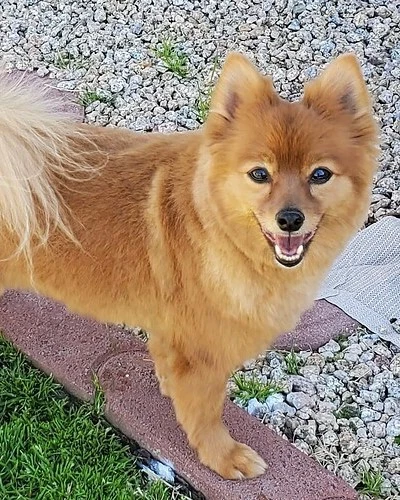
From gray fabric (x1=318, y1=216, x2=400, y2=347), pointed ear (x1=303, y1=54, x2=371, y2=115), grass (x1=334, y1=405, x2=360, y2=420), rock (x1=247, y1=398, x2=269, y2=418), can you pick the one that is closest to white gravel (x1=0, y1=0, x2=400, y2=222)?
gray fabric (x1=318, y1=216, x2=400, y2=347)

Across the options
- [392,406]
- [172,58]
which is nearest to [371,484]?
[392,406]

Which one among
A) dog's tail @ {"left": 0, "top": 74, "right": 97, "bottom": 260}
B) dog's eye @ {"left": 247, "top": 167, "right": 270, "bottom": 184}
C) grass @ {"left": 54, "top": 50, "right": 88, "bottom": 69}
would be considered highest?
dog's eye @ {"left": 247, "top": 167, "right": 270, "bottom": 184}

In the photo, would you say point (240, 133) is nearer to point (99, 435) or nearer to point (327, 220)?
point (327, 220)

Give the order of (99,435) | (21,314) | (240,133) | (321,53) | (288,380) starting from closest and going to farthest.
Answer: (240,133) < (99,435) < (288,380) < (21,314) < (321,53)

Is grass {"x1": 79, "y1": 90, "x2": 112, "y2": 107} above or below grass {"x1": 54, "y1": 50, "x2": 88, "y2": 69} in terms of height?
below

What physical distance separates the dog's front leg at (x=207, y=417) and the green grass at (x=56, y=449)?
18 cm

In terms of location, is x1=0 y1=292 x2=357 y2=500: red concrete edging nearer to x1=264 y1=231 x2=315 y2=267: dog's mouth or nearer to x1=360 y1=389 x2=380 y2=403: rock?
x1=360 y1=389 x2=380 y2=403: rock

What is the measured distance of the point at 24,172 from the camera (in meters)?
2.23

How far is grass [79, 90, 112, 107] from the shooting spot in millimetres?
4074

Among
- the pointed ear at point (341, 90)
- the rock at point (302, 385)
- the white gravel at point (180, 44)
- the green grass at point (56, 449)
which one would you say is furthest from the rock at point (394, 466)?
the white gravel at point (180, 44)

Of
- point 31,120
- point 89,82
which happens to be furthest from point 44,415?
point 89,82

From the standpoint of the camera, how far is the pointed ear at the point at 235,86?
6.87 feet

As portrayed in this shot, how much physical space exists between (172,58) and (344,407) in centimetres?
224

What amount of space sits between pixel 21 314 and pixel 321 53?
217 cm
